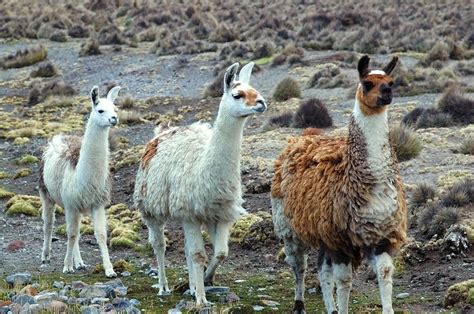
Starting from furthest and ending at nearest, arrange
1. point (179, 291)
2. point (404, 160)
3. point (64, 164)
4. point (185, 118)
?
1. point (185, 118)
2. point (404, 160)
3. point (64, 164)
4. point (179, 291)

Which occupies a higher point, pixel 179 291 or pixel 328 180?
pixel 328 180

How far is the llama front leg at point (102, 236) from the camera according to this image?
30.0 ft

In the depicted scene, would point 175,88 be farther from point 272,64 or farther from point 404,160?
point 404,160

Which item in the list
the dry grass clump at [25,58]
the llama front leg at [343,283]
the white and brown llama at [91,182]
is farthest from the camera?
the dry grass clump at [25,58]

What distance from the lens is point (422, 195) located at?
Result: 1064 cm

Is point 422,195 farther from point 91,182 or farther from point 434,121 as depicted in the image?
point 434,121

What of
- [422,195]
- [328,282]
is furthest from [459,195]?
[328,282]

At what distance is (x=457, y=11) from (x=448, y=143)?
22.8 meters

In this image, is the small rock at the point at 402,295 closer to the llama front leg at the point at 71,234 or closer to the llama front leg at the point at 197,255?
the llama front leg at the point at 197,255

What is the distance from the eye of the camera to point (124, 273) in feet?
30.6

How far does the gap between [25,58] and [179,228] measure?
21627 mm

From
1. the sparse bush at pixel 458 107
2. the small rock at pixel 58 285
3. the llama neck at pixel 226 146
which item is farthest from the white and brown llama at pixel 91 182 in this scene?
the sparse bush at pixel 458 107

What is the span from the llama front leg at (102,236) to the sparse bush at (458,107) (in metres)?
8.33

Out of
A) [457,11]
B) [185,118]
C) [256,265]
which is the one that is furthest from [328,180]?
[457,11]
